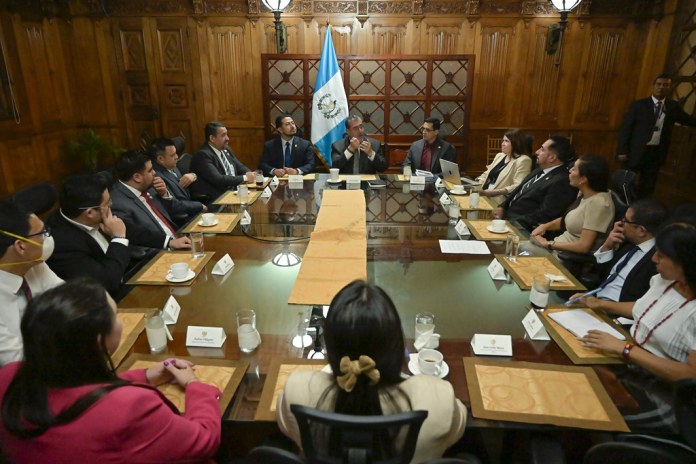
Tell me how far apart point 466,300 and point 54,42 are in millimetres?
5807

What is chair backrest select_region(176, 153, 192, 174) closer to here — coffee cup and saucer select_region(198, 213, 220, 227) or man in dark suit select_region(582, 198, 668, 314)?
coffee cup and saucer select_region(198, 213, 220, 227)

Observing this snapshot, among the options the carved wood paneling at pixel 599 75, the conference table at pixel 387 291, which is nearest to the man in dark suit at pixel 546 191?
the conference table at pixel 387 291

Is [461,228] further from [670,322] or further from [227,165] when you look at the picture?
[227,165]

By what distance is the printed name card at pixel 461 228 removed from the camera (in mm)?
2498

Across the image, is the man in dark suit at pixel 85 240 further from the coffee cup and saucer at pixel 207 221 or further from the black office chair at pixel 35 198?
the coffee cup and saucer at pixel 207 221

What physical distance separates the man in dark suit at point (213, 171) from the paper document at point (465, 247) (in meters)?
1.93

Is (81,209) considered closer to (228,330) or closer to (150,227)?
(150,227)

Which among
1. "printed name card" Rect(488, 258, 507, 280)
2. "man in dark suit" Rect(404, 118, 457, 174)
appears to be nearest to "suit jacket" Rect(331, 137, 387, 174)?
"man in dark suit" Rect(404, 118, 457, 174)

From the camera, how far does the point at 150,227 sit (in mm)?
2480

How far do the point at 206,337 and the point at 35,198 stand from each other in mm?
968

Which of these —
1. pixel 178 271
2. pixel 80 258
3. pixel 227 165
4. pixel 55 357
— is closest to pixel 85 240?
pixel 80 258

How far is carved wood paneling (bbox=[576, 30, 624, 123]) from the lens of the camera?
5266 millimetres

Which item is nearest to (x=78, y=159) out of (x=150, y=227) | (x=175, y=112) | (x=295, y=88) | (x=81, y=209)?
(x=175, y=112)

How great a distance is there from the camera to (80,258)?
6.07 feet
